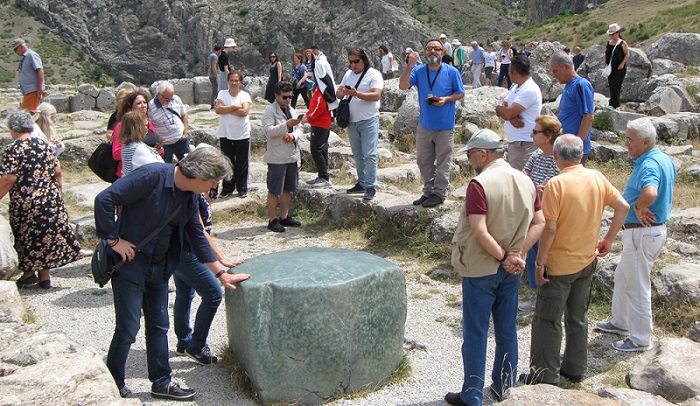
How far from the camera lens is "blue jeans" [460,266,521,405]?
3.83 meters

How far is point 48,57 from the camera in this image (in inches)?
2275

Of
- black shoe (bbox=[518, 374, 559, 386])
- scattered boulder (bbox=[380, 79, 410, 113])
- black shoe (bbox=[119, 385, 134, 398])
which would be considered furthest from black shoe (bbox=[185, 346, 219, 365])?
scattered boulder (bbox=[380, 79, 410, 113])

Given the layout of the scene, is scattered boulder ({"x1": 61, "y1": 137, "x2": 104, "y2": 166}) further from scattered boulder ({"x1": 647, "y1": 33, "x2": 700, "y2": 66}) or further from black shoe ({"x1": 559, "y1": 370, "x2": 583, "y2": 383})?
scattered boulder ({"x1": 647, "y1": 33, "x2": 700, "y2": 66})

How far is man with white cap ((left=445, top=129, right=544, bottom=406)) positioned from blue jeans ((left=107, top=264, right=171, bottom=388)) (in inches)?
72.5

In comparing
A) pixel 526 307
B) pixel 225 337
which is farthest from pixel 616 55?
pixel 225 337

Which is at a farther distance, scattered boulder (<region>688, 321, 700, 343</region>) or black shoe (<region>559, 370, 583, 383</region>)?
scattered boulder (<region>688, 321, 700, 343</region>)

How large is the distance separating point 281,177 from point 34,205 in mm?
2853

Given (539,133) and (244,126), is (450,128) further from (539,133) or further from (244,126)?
(244,126)

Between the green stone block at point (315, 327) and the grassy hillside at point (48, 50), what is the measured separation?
56.4 meters

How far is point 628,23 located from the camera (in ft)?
106

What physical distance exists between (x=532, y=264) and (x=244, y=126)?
4802 millimetres

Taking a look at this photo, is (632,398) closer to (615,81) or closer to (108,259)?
(108,259)

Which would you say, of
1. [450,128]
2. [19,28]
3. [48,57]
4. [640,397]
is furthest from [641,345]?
[19,28]

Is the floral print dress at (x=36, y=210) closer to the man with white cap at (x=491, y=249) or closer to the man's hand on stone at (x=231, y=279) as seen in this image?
the man's hand on stone at (x=231, y=279)
